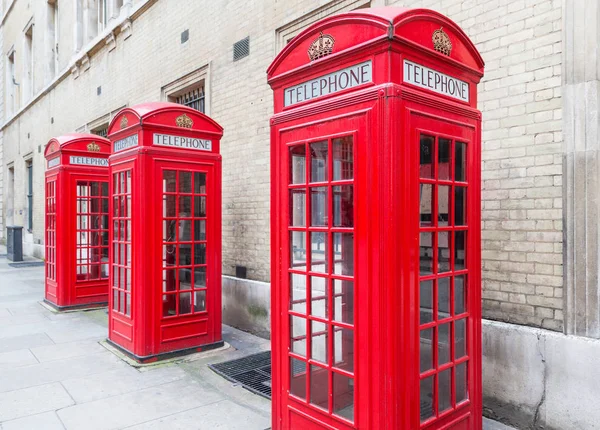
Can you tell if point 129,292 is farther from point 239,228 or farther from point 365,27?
point 365,27

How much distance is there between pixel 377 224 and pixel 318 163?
611 mm

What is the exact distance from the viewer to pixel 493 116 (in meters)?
4.04

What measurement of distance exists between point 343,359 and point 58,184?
7.15 meters

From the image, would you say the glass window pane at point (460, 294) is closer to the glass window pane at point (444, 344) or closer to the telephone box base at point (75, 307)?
the glass window pane at point (444, 344)

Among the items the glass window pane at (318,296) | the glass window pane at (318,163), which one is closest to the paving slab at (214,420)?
the glass window pane at (318,296)

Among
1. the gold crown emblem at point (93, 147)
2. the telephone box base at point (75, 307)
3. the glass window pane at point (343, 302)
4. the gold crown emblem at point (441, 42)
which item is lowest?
the telephone box base at point (75, 307)

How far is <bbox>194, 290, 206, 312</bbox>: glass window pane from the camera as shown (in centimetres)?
566

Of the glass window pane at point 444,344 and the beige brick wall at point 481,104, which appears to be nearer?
the glass window pane at point 444,344

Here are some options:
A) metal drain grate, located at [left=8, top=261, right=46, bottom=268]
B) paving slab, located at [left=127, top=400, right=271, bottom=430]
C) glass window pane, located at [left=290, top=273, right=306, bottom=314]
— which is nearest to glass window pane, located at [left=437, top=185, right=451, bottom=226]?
glass window pane, located at [left=290, top=273, right=306, bottom=314]

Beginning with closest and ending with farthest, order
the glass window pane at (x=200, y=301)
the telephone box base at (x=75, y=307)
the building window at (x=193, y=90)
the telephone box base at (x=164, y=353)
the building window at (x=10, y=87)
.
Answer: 1. the telephone box base at (x=164, y=353)
2. the glass window pane at (x=200, y=301)
3. the building window at (x=193, y=90)
4. the telephone box base at (x=75, y=307)
5. the building window at (x=10, y=87)

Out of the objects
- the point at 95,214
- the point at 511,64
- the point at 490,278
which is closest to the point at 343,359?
the point at 490,278

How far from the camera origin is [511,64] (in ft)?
12.9

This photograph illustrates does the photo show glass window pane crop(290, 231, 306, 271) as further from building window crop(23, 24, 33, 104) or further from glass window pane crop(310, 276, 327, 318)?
building window crop(23, 24, 33, 104)

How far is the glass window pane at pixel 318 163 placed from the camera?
2.92 m
